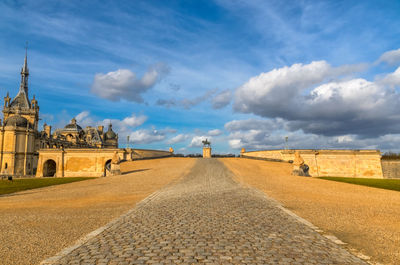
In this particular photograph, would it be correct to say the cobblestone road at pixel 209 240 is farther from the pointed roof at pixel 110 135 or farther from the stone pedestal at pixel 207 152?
the pointed roof at pixel 110 135

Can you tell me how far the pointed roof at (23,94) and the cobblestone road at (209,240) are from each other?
289 ft

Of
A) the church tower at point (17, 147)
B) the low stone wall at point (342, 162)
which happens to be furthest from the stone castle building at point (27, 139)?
the low stone wall at point (342, 162)

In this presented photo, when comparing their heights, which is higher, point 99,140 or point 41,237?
point 99,140

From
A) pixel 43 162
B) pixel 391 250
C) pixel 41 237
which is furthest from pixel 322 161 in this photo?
pixel 43 162

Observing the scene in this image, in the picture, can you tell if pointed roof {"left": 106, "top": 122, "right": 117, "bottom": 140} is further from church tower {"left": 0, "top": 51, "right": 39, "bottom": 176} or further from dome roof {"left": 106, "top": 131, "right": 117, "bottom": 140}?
church tower {"left": 0, "top": 51, "right": 39, "bottom": 176}

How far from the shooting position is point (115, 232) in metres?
7.74

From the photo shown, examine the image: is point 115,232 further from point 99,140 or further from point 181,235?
point 99,140

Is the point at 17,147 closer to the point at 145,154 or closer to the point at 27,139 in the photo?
the point at 27,139

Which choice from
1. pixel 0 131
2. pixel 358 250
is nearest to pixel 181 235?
pixel 358 250

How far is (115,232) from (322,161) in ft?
154

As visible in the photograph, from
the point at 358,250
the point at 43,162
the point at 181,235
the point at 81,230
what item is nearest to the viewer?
the point at 358,250

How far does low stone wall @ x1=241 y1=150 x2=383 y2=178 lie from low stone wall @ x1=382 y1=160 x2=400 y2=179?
3.49ft

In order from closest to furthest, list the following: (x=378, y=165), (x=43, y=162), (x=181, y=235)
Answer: (x=181, y=235)
(x=378, y=165)
(x=43, y=162)

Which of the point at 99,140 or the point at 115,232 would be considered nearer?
the point at 115,232
